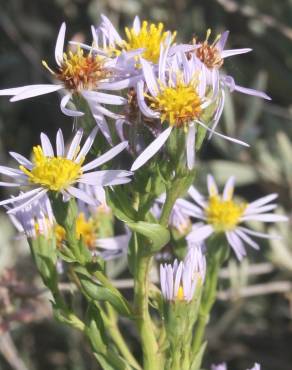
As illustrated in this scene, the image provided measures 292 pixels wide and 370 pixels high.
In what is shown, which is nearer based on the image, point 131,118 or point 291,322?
point 131,118

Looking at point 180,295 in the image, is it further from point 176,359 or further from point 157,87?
point 157,87

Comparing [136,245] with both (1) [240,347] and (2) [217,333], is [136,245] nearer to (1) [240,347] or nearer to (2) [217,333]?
(2) [217,333]

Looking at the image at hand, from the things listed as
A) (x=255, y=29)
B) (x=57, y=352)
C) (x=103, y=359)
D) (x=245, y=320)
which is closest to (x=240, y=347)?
(x=245, y=320)

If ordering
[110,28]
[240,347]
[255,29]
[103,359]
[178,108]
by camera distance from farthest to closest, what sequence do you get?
[255,29], [240,347], [110,28], [103,359], [178,108]

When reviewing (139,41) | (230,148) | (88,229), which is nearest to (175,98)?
(139,41)

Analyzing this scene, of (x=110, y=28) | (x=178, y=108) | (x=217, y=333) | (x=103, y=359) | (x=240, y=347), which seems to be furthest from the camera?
(x=240, y=347)

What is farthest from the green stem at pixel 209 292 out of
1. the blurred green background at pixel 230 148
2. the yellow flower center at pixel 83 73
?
the blurred green background at pixel 230 148
